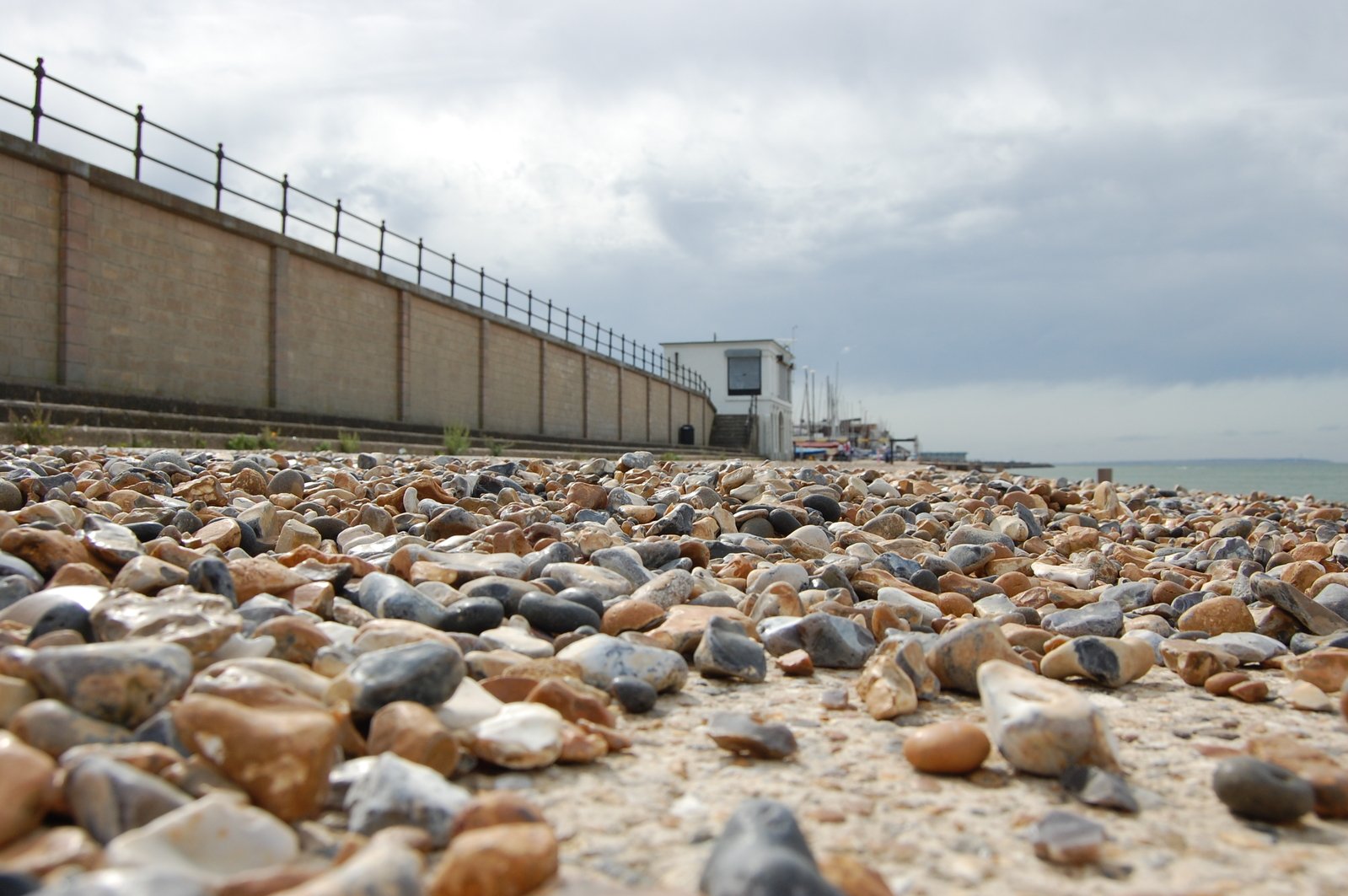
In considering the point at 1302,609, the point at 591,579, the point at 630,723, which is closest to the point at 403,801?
the point at 630,723

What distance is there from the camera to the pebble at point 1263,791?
44.0 inches

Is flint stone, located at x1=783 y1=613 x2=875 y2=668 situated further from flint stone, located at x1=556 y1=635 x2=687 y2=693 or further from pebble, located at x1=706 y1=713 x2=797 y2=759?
pebble, located at x1=706 y1=713 x2=797 y2=759

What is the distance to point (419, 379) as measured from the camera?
50.7ft

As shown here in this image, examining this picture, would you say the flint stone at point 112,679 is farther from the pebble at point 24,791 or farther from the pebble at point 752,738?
the pebble at point 752,738

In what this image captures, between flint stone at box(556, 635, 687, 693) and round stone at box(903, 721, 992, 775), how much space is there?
0.51m

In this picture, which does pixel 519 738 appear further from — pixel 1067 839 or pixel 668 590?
pixel 668 590

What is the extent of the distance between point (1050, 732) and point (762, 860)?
0.62 meters

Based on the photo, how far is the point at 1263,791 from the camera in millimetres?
1130

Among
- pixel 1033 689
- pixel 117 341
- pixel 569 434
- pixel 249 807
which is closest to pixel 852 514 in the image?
pixel 1033 689

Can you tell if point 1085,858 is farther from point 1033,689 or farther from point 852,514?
point 852,514

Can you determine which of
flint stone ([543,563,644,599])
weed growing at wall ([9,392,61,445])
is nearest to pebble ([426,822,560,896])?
flint stone ([543,563,644,599])

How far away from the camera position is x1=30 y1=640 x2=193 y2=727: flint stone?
1.17 meters

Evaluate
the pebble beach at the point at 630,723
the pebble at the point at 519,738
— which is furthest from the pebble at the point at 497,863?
the pebble at the point at 519,738

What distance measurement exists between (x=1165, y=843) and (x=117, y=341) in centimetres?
1077
